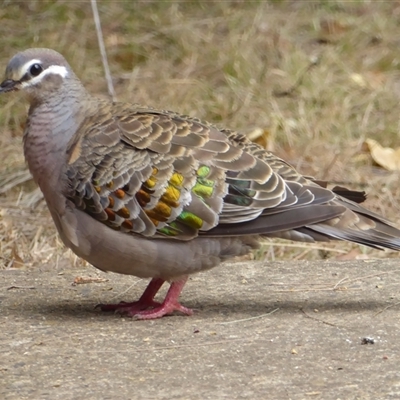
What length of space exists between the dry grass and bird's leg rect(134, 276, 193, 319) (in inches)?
75.3

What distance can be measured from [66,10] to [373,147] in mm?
3760

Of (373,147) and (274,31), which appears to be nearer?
(373,147)

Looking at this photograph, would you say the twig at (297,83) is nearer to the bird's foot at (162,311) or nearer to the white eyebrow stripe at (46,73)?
the white eyebrow stripe at (46,73)

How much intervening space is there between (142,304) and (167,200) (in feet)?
1.84

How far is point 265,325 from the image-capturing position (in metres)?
3.89

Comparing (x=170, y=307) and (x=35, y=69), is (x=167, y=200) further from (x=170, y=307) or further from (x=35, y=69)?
(x=35, y=69)

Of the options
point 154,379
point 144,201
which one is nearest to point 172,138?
point 144,201

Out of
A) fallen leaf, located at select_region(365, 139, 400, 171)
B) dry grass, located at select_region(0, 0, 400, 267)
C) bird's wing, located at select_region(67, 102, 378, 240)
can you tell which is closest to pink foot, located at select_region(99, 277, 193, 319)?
bird's wing, located at select_region(67, 102, 378, 240)

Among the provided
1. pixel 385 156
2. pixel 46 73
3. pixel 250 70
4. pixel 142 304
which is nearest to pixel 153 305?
pixel 142 304

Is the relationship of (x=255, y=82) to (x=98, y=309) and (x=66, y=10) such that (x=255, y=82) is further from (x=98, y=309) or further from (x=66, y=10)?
(x=98, y=309)

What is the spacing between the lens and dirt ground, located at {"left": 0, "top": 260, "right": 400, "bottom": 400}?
3225mm

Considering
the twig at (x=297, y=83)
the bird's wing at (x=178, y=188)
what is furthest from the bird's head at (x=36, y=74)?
the twig at (x=297, y=83)

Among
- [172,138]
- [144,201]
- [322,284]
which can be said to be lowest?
[322,284]

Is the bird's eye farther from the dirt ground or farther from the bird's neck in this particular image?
the dirt ground
